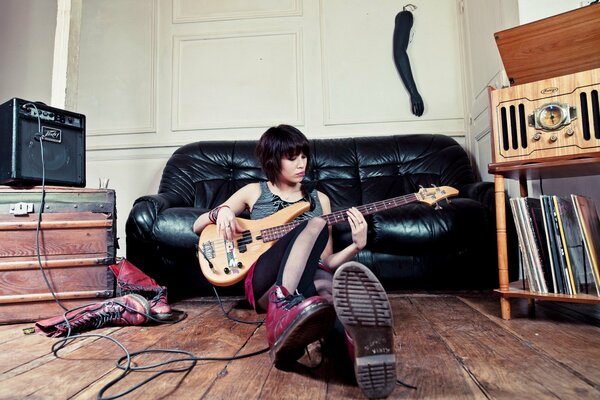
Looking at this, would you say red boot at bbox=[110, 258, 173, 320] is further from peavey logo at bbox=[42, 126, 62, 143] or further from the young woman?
peavey logo at bbox=[42, 126, 62, 143]

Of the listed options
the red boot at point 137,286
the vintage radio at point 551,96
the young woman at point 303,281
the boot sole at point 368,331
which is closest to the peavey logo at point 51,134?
the red boot at point 137,286

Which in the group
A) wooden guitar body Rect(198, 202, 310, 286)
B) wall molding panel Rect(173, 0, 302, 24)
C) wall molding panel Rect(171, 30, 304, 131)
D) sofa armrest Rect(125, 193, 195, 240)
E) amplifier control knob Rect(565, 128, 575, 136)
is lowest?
wooden guitar body Rect(198, 202, 310, 286)

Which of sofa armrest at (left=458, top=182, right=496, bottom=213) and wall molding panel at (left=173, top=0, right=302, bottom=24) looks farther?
wall molding panel at (left=173, top=0, right=302, bottom=24)

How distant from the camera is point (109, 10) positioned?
303cm

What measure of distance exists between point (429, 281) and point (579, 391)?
1.21 m

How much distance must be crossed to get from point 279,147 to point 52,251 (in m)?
0.96

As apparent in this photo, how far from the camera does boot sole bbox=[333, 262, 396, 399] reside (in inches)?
25.2

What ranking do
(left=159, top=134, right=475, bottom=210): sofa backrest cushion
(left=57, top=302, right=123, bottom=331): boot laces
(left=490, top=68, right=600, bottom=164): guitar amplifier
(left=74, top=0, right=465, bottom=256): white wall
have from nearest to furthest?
(left=490, top=68, right=600, bottom=164): guitar amplifier → (left=57, top=302, right=123, bottom=331): boot laces → (left=159, top=134, right=475, bottom=210): sofa backrest cushion → (left=74, top=0, right=465, bottom=256): white wall

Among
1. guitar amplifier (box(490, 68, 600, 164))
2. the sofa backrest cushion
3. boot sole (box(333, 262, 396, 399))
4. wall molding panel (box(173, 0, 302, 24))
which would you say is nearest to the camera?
boot sole (box(333, 262, 396, 399))

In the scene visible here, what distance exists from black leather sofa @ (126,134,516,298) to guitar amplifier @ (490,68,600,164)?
0.53 metres

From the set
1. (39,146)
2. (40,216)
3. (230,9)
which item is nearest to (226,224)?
(40,216)

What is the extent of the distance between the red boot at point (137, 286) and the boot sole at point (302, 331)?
75 cm

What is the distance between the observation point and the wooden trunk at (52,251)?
4.57ft

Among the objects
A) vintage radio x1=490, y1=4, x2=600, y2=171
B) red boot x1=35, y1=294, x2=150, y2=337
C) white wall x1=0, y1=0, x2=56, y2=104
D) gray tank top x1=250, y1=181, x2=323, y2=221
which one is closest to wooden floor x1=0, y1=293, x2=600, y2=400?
red boot x1=35, y1=294, x2=150, y2=337
